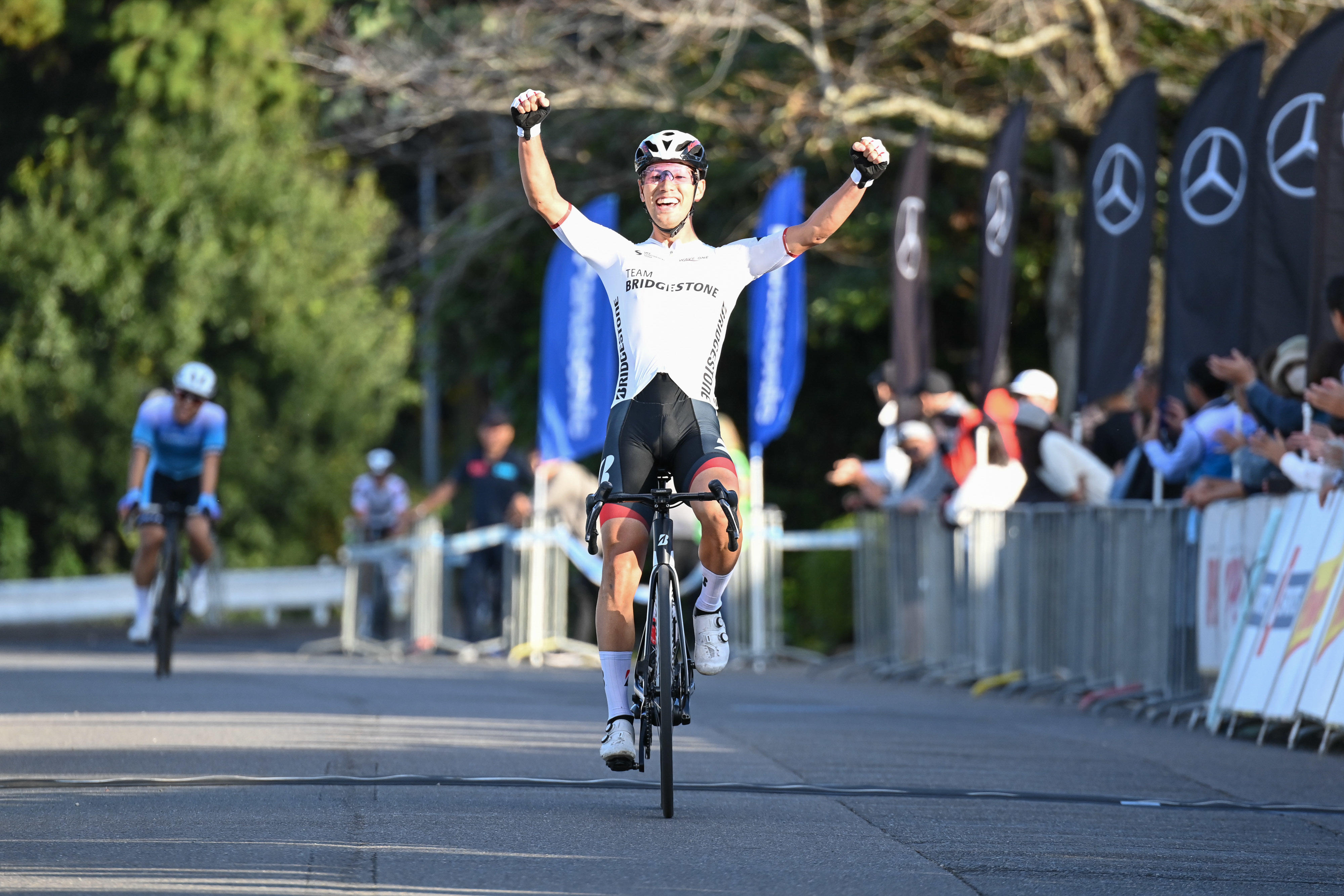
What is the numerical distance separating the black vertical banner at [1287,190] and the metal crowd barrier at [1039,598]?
1395 millimetres

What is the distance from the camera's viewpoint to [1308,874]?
20.7 ft

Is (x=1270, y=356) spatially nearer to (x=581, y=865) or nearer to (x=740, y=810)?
(x=740, y=810)

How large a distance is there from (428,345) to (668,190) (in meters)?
21.2

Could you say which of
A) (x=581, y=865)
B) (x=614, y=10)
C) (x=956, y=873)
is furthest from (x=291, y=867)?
(x=614, y=10)

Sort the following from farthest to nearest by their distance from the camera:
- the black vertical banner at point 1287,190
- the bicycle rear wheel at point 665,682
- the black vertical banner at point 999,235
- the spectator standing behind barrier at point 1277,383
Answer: the black vertical banner at point 999,235 < the black vertical banner at point 1287,190 < the spectator standing behind barrier at point 1277,383 < the bicycle rear wheel at point 665,682

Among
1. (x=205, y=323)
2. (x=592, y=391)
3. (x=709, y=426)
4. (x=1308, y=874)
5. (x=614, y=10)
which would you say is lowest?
(x=1308, y=874)

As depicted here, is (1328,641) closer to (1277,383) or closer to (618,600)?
(1277,383)

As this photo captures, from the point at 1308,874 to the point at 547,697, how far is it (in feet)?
25.1

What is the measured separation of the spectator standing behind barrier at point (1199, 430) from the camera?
12156mm

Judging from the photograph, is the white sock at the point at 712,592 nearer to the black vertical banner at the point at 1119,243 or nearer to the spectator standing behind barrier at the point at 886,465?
the black vertical banner at the point at 1119,243

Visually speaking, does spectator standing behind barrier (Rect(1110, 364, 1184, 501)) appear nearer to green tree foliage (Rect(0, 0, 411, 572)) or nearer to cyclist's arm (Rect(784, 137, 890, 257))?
cyclist's arm (Rect(784, 137, 890, 257))

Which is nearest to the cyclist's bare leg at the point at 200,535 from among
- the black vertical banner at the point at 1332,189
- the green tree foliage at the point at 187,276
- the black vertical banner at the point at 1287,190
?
the black vertical banner at the point at 1287,190

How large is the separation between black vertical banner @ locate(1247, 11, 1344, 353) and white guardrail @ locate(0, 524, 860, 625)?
19.2 feet

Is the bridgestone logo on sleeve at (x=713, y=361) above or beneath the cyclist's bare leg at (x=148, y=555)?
above
